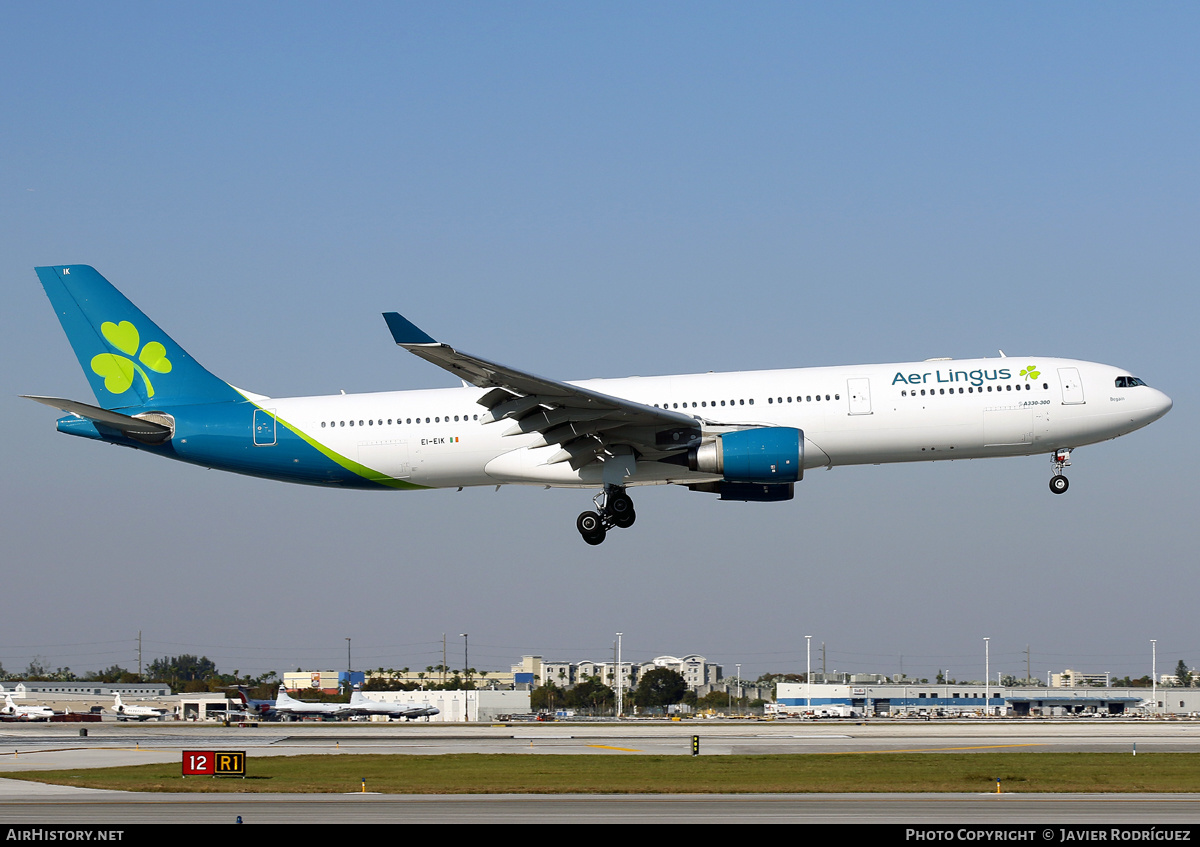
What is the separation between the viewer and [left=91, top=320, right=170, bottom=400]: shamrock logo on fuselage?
40.7m

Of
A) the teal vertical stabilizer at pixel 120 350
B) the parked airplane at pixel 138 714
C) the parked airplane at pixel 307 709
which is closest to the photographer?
the teal vertical stabilizer at pixel 120 350

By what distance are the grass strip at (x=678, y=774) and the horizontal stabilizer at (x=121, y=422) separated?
10363mm

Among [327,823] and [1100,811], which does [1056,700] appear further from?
[327,823]

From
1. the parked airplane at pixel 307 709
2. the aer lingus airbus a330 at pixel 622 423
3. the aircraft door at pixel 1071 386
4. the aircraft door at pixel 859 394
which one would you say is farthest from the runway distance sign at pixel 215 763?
the parked airplane at pixel 307 709

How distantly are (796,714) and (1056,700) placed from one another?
34.8m

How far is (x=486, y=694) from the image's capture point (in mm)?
99000

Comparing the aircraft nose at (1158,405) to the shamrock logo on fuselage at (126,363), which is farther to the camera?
the shamrock logo on fuselage at (126,363)

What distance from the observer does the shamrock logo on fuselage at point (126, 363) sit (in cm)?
4069

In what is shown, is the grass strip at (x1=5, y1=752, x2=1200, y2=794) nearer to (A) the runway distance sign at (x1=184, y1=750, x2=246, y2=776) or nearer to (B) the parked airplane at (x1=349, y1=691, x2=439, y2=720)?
(A) the runway distance sign at (x1=184, y1=750, x2=246, y2=776)

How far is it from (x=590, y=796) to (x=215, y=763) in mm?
11568

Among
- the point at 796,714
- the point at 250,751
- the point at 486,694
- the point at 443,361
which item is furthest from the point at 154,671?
the point at 443,361

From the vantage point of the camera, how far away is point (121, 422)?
38.3 meters

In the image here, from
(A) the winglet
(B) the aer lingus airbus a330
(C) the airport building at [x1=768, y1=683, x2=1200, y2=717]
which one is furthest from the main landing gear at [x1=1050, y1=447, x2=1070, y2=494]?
(C) the airport building at [x1=768, y1=683, x2=1200, y2=717]

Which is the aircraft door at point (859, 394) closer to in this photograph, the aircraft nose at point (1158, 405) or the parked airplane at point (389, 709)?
the aircraft nose at point (1158, 405)
